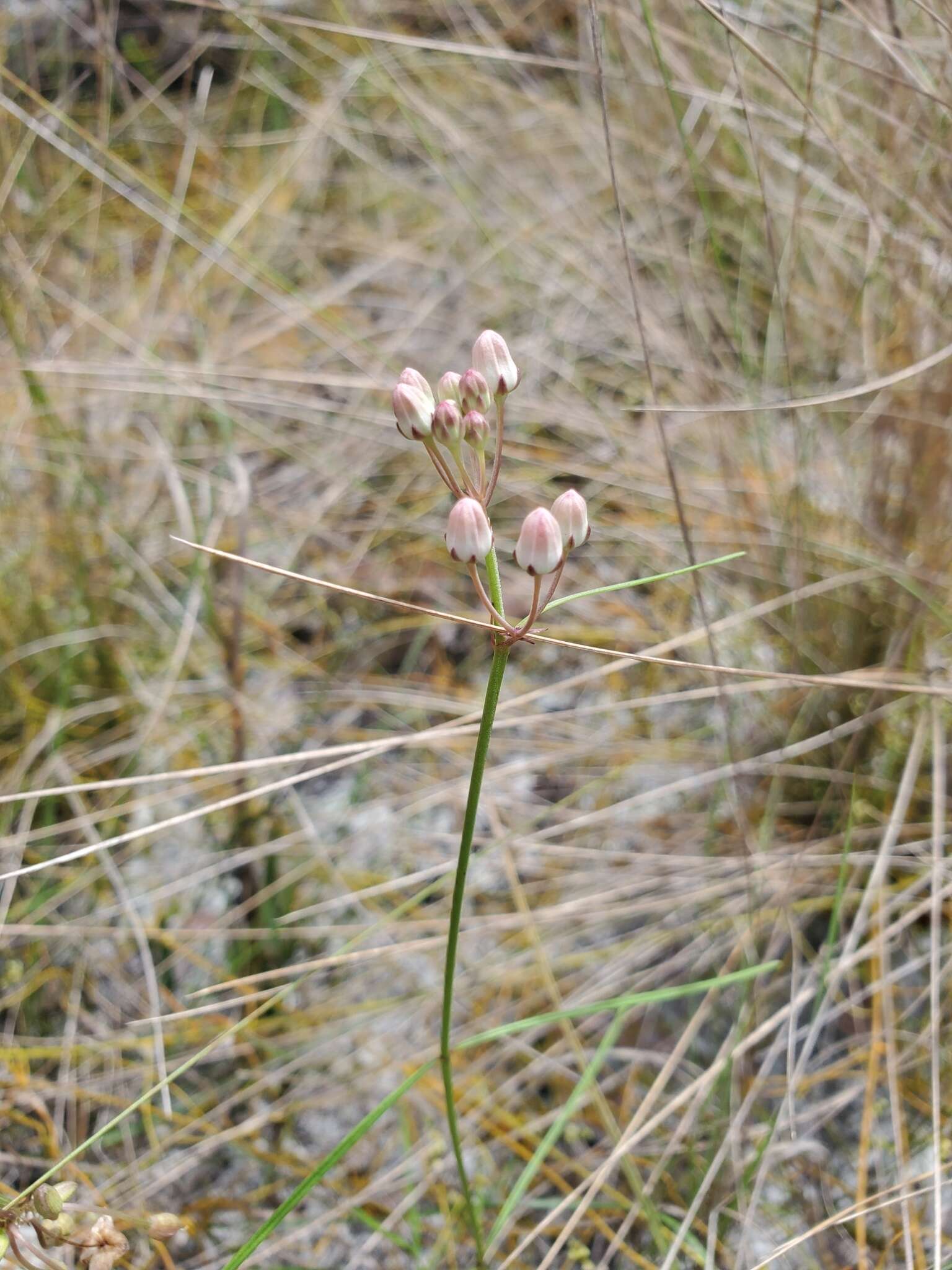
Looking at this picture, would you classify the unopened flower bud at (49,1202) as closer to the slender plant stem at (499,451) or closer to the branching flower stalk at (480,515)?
the branching flower stalk at (480,515)

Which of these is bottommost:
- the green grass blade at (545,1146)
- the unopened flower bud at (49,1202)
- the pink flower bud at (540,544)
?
the green grass blade at (545,1146)

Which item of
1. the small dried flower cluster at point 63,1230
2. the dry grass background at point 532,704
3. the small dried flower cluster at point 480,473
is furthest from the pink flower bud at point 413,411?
the small dried flower cluster at point 63,1230

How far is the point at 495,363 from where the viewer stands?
696mm

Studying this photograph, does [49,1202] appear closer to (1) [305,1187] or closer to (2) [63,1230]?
(2) [63,1230]

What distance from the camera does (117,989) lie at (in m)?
1.34

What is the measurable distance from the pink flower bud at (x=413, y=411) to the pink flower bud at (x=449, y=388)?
0.02 m

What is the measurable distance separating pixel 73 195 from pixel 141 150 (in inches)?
11.5

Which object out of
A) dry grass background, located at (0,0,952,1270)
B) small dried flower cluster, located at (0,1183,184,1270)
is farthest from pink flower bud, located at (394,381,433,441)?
small dried flower cluster, located at (0,1183,184,1270)

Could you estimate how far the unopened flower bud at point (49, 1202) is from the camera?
2.25 ft

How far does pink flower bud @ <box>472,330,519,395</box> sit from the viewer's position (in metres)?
0.69

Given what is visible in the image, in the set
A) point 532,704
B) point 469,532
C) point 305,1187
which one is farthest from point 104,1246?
point 532,704

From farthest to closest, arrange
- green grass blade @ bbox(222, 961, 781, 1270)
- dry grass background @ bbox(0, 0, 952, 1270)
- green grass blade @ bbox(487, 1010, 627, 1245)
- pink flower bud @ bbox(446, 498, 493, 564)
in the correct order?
dry grass background @ bbox(0, 0, 952, 1270) < green grass blade @ bbox(487, 1010, 627, 1245) < green grass blade @ bbox(222, 961, 781, 1270) < pink flower bud @ bbox(446, 498, 493, 564)

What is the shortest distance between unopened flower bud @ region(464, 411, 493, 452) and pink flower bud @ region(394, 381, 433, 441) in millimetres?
25

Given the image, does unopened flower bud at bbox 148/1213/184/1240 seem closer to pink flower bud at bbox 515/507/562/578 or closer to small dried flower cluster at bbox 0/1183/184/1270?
small dried flower cluster at bbox 0/1183/184/1270
